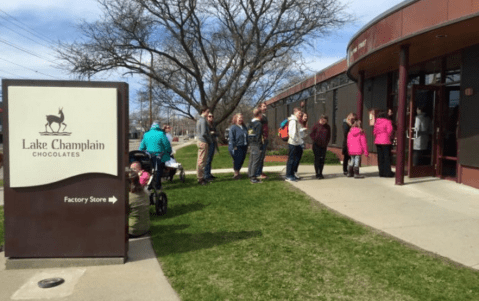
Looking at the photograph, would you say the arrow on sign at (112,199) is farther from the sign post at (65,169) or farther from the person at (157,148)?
the person at (157,148)

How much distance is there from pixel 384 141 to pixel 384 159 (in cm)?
48

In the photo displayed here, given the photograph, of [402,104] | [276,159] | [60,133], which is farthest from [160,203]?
[276,159]

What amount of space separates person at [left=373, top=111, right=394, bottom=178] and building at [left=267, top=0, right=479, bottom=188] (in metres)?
0.26

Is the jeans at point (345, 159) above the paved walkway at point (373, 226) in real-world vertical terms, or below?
above

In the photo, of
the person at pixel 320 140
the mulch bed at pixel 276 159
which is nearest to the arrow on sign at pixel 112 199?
the person at pixel 320 140

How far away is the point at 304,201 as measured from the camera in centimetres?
673

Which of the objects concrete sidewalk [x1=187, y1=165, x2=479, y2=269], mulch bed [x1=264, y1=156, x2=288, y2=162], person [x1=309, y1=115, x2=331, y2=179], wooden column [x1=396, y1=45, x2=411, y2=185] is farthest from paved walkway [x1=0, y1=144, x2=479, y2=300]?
mulch bed [x1=264, y1=156, x2=288, y2=162]

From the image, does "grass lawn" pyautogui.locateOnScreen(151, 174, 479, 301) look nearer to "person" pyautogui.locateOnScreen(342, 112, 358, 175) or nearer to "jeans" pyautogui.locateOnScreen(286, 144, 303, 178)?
"jeans" pyautogui.locateOnScreen(286, 144, 303, 178)

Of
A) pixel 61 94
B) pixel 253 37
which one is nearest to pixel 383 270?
pixel 61 94

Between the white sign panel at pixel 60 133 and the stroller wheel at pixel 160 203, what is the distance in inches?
87.0

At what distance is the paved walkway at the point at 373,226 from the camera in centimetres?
337

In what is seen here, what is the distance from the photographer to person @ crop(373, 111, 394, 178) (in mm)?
9117

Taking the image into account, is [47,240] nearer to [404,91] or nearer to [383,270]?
[383,270]

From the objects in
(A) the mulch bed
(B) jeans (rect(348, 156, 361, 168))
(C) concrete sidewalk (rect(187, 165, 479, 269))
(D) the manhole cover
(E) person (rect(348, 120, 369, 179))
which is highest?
(E) person (rect(348, 120, 369, 179))
